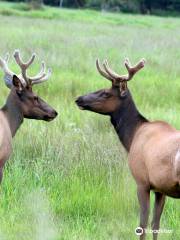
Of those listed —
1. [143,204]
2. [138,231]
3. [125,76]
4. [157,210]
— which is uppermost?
[125,76]

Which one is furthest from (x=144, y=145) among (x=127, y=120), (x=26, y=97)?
(x=26, y=97)

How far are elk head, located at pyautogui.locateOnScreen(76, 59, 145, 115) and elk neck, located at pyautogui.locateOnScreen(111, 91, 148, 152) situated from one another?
4cm

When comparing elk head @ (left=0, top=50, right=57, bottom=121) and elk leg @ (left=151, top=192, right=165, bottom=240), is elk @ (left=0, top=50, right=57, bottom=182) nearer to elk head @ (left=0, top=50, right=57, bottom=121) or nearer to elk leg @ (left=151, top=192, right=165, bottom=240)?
elk head @ (left=0, top=50, right=57, bottom=121)

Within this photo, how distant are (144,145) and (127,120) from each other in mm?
705

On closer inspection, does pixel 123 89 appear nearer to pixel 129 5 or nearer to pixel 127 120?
pixel 127 120

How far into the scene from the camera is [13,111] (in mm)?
7473

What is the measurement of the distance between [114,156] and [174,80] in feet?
18.3

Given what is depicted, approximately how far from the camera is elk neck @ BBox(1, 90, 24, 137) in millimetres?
7453

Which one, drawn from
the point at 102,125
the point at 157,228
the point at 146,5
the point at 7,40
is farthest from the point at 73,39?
the point at 146,5

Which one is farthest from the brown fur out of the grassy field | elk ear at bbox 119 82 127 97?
elk ear at bbox 119 82 127 97

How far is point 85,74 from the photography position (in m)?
13.9

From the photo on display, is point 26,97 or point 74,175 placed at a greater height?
point 26,97

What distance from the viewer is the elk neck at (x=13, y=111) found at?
745cm

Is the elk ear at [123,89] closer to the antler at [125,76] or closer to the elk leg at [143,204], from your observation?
the antler at [125,76]
